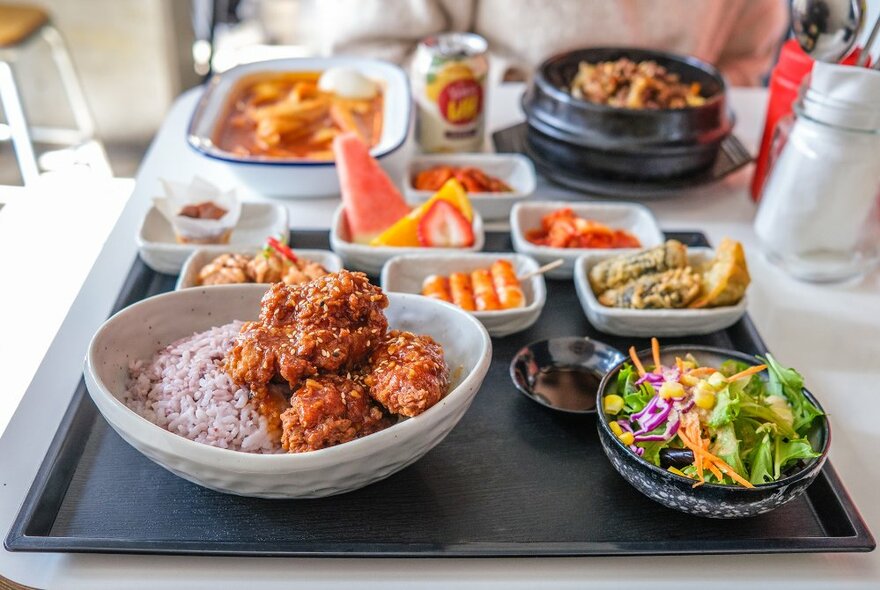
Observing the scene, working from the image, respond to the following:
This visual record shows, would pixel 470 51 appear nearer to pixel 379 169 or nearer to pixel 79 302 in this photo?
pixel 379 169

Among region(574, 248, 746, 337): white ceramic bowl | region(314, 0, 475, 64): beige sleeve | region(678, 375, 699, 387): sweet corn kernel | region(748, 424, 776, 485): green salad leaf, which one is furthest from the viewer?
region(314, 0, 475, 64): beige sleeve

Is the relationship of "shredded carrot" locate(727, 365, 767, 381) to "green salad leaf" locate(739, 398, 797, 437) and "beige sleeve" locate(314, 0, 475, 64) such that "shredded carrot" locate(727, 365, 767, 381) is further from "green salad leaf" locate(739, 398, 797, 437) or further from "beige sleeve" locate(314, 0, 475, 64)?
"beige sleeve" locate(314, 0, 475, 64)


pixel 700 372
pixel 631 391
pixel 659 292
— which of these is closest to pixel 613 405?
pixel 631 391

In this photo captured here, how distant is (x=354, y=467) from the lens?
1.04 metres

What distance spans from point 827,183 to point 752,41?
61.0 inches

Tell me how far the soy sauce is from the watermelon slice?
57 cm

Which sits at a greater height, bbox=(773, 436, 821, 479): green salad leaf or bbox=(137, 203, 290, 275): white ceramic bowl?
bbox=(773, 436, 821, 479): green salad leaf

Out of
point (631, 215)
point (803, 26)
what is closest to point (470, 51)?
point (631, 215)

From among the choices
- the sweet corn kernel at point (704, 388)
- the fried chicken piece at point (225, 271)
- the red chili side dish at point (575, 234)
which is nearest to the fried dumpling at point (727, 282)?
the red chili side dish at point (575, 234)

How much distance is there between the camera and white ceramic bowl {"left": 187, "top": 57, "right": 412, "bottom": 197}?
1.91 m

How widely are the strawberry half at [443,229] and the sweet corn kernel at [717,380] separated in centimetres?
68

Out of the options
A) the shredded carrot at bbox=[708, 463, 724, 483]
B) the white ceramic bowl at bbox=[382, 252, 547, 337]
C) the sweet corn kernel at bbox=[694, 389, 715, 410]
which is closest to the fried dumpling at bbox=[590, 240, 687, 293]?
the white ceramic bowl at bbox=[382, 252, 547, 337]

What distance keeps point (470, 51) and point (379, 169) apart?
426 millimetres

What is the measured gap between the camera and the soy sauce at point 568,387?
137 centimetres
